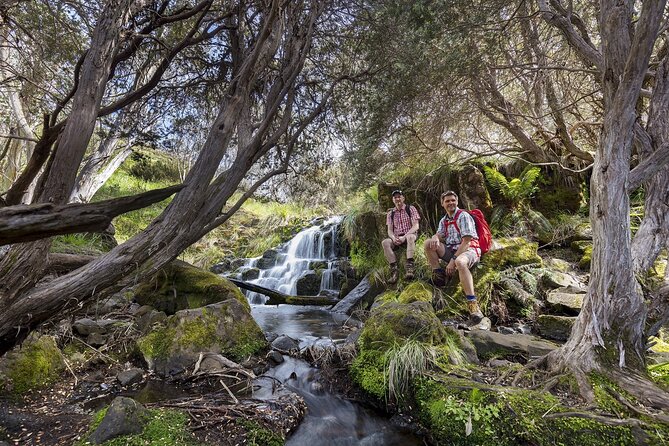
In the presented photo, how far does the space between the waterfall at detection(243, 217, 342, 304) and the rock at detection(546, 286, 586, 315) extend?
576 cm

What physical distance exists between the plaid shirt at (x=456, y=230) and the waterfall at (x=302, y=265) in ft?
15.7

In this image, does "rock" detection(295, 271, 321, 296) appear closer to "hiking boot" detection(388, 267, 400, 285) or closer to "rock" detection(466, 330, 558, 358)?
"hiking boot" detection(388, 267, 400, 285)

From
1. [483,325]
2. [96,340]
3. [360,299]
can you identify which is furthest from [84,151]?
[360,299]

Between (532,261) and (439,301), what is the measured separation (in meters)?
2.04

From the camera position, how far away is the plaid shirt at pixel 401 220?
7387mm

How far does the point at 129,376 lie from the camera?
3854 mm

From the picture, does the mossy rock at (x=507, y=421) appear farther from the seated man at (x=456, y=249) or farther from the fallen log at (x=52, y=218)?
the fallen log at (x=52, y=218)

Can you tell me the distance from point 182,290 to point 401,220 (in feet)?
15.3

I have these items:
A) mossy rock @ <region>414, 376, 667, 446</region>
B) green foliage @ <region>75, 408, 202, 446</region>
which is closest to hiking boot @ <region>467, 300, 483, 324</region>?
mossy rock @ <region>414, 376, 667, 446</region>

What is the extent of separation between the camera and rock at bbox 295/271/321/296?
10.6 meters

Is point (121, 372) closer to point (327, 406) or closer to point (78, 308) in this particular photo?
point (78, 308)

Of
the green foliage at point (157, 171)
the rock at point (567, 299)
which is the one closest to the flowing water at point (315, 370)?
the rock at point (567, 299)

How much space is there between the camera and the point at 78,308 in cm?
292

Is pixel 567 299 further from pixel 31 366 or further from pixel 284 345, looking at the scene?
pixel 31 366
